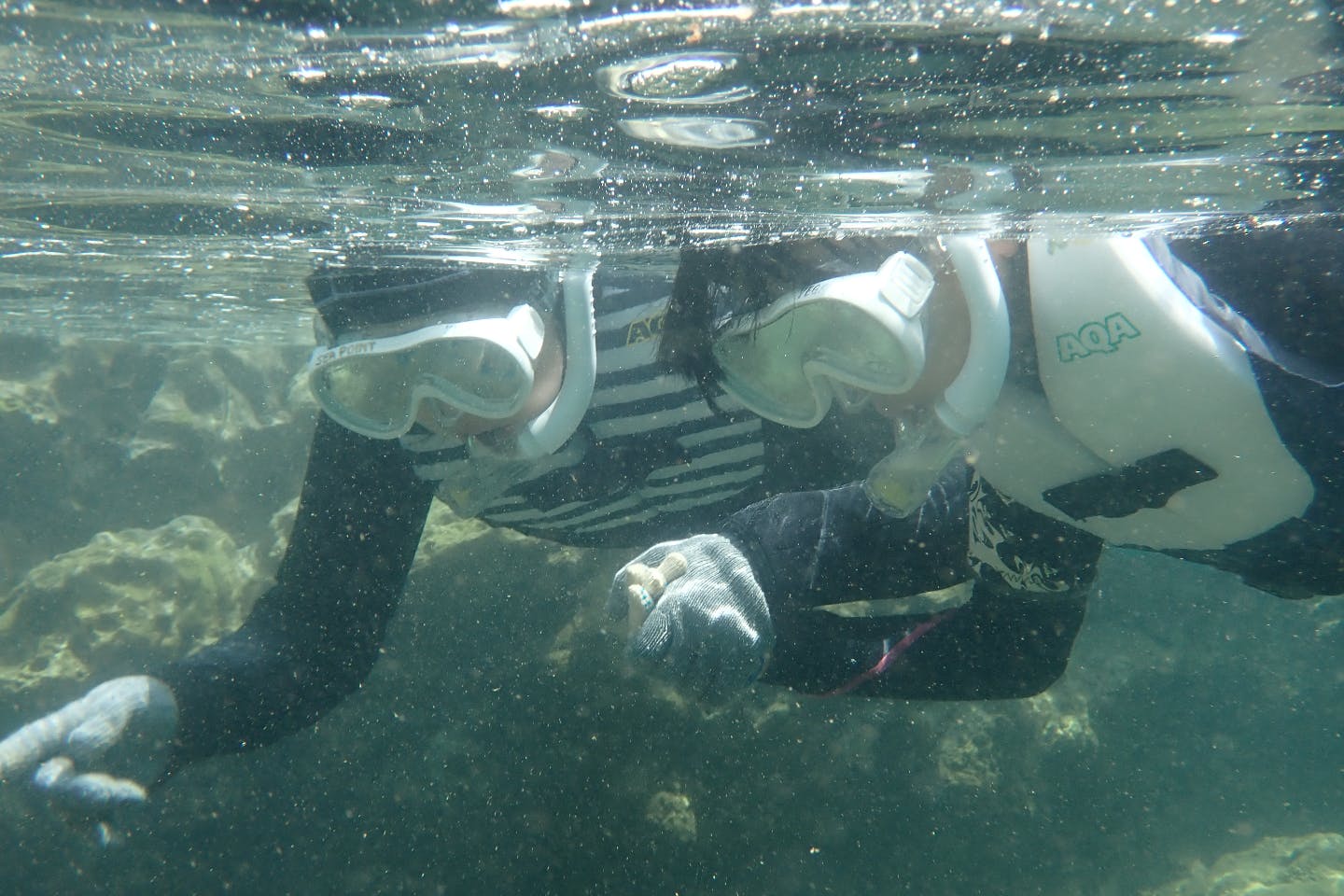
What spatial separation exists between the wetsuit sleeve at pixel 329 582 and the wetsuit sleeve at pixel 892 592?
1.98 metres

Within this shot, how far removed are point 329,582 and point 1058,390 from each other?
12.0 ft

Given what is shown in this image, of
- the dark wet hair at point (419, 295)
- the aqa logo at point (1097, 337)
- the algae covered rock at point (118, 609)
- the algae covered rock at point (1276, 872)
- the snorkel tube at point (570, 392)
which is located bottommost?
the algae covered rock at point (1276, 872)

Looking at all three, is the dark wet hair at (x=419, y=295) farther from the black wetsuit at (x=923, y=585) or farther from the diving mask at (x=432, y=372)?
the black wetsuit at (x=923, y=585)

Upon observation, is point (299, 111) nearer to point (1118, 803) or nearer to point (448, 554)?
point (448, 554)

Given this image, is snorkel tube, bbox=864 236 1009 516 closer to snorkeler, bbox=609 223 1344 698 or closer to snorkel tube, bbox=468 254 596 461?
snorkeler, bbox=609 223 1344 698

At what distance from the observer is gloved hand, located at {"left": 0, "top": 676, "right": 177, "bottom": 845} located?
3.00 metres

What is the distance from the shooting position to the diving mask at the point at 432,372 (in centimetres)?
281

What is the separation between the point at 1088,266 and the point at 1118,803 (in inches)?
274

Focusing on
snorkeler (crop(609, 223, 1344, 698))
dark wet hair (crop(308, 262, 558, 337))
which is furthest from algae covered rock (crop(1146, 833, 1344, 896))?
dark wet hair (crop(308, 262, 558, 337))

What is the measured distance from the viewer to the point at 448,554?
634 centimetres

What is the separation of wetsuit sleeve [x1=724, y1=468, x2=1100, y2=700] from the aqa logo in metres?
1.22

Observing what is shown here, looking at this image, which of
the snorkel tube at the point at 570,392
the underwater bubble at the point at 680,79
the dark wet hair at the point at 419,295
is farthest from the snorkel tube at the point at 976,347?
the dark wet hair at the point at 419,295

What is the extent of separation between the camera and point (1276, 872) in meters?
6.90

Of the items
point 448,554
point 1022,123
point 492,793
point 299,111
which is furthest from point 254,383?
point 1022,123
